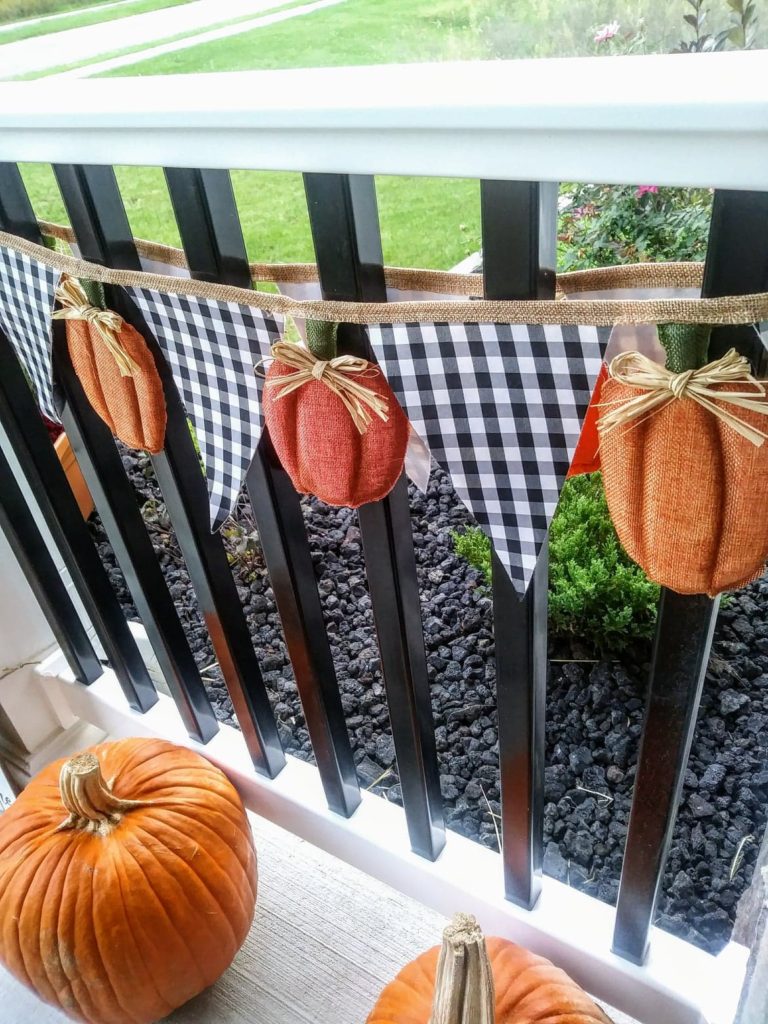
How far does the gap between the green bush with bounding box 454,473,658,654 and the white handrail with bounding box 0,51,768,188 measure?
3.27 feet

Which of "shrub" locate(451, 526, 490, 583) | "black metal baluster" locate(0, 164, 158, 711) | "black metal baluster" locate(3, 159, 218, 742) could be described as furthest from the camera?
"shrub" locate(451, 526, 490, 583)

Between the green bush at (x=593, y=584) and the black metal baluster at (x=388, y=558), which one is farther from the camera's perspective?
the green bush at (x=593, y=584)

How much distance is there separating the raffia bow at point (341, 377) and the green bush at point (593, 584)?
882 mm

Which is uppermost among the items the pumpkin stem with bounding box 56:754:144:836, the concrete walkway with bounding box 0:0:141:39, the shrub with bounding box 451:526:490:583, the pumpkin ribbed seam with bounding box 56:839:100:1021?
the concrete walkway with bounding box 0:0:141:39

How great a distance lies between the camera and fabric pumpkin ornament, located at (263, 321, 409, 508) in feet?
2.04

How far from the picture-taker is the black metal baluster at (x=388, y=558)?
24.2 inches

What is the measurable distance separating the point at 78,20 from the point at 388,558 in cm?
60

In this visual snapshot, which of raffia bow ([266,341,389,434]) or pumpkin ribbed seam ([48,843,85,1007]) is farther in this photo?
pumpkin ribbed seam ([48,843,85,1007])

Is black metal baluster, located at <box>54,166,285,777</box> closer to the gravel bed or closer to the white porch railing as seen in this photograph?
the white porch railing

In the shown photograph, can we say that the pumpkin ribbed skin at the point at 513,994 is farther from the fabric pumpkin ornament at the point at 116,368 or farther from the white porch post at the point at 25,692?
the white porch post at the point at 25,692

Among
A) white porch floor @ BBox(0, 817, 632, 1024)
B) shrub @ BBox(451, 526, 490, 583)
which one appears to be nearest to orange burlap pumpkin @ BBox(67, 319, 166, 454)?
white porch floor @ BBox(0, 817, 632, 1024)

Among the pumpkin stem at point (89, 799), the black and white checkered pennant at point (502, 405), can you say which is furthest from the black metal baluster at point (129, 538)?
the black and white checkered pennant at point (502, 405)

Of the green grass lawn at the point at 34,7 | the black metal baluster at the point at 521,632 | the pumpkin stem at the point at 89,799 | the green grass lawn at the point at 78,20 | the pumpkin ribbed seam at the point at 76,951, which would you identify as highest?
the green grass lawn at the point at 34,7

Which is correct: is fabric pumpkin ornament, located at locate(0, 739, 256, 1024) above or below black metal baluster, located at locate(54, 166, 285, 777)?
below
